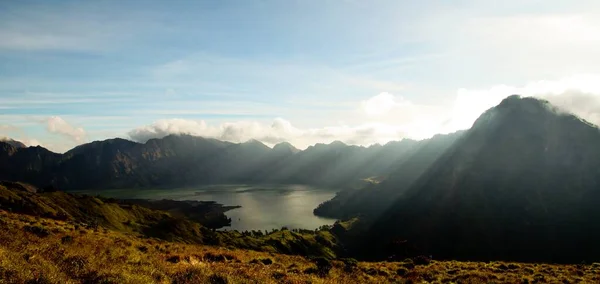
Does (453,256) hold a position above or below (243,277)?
below

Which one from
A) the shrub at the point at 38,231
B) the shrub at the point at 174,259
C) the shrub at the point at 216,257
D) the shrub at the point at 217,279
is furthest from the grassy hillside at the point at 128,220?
the shrub at the point at 217,279

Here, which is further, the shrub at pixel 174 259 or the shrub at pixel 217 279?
the shrub at pixel 174 259

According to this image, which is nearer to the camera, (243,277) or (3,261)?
(3,261)

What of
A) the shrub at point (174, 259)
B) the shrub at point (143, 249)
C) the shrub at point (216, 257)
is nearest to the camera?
the shrub at point (174, 259)

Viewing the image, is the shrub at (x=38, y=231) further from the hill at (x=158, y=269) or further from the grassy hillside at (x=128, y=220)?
the grassy hillside at (x=128, y=220)

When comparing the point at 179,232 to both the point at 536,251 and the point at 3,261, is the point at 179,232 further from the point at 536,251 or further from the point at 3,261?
the point at 536,251

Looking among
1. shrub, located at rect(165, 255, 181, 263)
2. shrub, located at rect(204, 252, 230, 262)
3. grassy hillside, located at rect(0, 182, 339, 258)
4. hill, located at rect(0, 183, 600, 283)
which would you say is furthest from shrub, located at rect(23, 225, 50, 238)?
grassy hillside, located at rect(0, 182, 339, 258)

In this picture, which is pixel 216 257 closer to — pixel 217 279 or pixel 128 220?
pixel 217 279

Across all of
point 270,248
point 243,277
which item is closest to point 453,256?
point 270,248

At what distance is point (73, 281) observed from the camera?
41.1 feet

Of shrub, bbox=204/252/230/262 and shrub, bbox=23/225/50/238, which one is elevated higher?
shrub, bbox=23/225/50/238

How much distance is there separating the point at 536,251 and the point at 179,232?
7258 inches

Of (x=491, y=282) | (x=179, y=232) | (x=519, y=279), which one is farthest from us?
(x=179, y=232)

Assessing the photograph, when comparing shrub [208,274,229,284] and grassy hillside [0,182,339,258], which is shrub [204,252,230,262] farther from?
grassy hillside [0,182,339,258]
